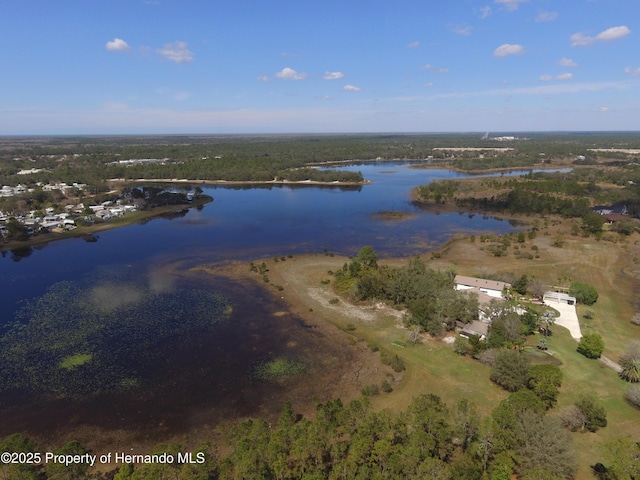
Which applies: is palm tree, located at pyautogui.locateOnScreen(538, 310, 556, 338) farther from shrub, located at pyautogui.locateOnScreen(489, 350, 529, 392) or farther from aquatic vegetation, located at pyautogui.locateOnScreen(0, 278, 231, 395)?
aquatic vegetation, located at pyautogui.locateOnScreen(0, 278, 231, 395)

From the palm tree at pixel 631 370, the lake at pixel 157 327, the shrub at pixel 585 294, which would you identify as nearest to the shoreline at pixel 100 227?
the lake at pixel 157 327

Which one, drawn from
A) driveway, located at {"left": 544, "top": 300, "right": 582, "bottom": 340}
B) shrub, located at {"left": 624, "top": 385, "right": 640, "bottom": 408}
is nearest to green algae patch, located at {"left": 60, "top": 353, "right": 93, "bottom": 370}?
shrub, located at {"left": 624, "top": 385, "right": 640, "bottom": 408}

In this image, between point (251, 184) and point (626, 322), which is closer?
point (626, 322)

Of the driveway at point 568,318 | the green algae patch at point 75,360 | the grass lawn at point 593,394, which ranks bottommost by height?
the green algae patch at point 75,360

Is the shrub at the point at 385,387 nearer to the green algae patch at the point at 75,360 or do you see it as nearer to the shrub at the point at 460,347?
the shrub at the point at 460,347

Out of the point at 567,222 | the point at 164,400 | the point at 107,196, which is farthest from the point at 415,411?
the point at 107,196

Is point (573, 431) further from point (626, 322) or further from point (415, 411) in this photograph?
point (626, 322)
